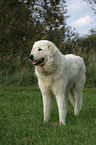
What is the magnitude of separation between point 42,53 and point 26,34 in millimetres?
8997

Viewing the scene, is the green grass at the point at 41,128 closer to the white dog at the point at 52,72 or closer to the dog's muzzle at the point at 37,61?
the white dog at the point at 52,72

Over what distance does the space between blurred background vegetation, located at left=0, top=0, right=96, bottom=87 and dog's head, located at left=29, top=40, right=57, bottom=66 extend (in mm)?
5670

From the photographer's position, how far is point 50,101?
13.0 ft

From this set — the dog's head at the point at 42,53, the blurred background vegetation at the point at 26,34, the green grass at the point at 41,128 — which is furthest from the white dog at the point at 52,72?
the blurred background vegetation at the point at 26,34

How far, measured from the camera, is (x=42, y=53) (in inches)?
137

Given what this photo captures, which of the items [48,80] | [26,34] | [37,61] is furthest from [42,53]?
[26,34]

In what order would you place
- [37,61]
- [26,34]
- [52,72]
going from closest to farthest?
1. [37,61]
2. [52,72]
3. [26,34]

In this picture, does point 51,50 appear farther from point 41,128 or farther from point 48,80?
point 41,128

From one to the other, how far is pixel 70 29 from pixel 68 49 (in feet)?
10.3

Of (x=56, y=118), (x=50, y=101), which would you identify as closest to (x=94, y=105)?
(x=56, y=118)

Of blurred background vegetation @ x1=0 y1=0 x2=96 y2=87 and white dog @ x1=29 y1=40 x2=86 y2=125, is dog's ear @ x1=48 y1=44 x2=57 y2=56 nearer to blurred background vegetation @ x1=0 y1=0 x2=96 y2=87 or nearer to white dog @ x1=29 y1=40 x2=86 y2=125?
white dog @ x1=29 y1=40 x2=86 y2=125

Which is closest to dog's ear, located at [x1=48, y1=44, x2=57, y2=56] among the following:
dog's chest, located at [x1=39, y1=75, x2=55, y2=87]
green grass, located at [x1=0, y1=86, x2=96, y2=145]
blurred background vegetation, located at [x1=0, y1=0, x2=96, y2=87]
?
dog's chest, located at [x1=39, y1=75, x2=55, y2=87]

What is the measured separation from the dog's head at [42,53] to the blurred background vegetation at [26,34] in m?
5.67

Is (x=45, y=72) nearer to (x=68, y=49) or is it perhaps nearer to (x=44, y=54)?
(x=44, y=54)
